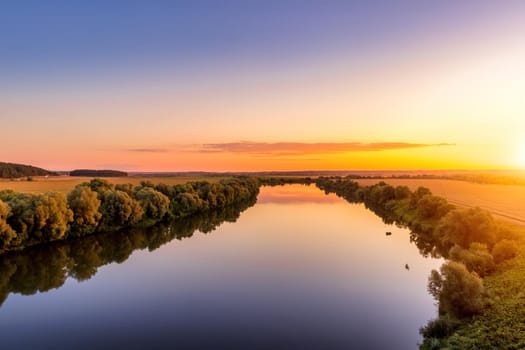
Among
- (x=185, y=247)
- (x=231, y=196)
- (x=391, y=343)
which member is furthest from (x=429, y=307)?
(x=231, y=196)

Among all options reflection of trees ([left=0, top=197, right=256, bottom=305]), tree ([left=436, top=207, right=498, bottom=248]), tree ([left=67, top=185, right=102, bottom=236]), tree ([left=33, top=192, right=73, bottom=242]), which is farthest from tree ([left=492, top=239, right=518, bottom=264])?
tree ([left=67, top=185, right=102, bottom=236])

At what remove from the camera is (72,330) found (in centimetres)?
1583

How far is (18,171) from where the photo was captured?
8862 cm

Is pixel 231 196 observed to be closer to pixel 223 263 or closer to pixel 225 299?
pixel 223 263

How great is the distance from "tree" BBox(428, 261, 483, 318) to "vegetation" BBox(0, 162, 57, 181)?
93164mm

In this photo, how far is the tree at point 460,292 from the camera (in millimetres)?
14500

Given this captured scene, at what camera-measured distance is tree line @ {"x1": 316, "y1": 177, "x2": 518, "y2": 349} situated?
14.6 metres

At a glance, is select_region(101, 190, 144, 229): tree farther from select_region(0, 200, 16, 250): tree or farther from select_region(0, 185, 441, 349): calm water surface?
select_region(0, 200, 16, 250): tree

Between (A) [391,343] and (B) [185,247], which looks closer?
(A) [391,343]

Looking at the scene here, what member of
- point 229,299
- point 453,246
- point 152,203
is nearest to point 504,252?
point 453,246

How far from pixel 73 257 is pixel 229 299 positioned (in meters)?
16.4

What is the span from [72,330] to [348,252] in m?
21.9

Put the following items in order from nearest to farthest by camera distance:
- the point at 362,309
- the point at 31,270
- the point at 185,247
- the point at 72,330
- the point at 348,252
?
the point at 72,330, the point at 362,309, the point at 31,270, the point at 348,252, the point at 185,247

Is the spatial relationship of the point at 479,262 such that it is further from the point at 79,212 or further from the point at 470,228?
the point at 79,212
